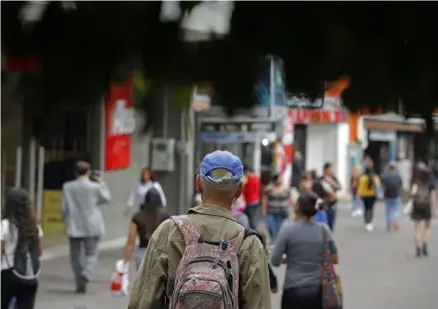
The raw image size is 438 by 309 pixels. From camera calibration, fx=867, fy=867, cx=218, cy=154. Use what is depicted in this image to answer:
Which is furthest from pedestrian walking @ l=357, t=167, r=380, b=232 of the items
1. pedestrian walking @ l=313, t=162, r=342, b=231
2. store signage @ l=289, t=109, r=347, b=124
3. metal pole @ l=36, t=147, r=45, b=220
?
store signage @ l=289, t=109, r=347, b=124

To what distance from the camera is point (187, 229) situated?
314cm

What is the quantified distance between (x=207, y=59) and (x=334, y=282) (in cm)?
396

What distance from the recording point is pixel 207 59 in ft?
5.99

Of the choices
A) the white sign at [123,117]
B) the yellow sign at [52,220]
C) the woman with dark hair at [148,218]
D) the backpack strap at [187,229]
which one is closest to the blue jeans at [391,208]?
the yellow sign at [52,220]

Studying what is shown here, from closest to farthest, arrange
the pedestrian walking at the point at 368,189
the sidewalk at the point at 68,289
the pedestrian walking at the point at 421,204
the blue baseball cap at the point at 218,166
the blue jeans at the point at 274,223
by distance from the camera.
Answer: the blue baseball cap at the point at 218,166, the sidewalk at the point at 68,289, the blue jeans at the point at 274,223, the pedestrian walking at the point at 421,204, the pedestrian walking at the point at 368,189

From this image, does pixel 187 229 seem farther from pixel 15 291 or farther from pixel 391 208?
pixel 391 208

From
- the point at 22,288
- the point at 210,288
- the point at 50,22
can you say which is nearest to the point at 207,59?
the point at 50,22

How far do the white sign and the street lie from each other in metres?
6.28

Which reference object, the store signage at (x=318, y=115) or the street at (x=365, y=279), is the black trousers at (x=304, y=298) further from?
the store signage at (x=318, y=115)

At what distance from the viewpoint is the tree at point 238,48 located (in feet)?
5.74

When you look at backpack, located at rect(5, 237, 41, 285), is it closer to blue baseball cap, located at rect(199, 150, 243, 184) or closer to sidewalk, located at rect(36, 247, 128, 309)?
sidewalk, located at rect(36, 247, 128, 309)

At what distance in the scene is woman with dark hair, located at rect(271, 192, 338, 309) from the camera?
5.56 m

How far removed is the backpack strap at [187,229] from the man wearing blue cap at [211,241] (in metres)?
0.02

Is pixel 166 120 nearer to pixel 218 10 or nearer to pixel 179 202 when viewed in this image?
pixel 218 10
